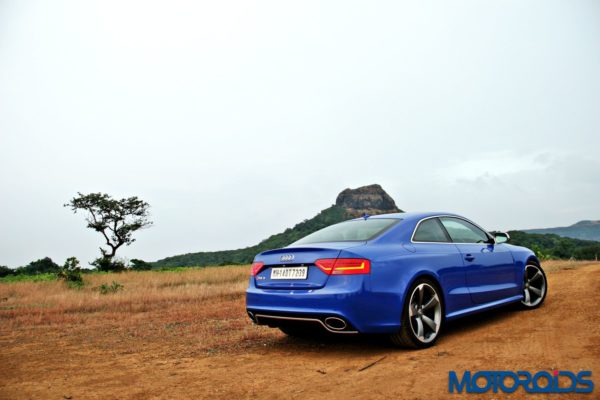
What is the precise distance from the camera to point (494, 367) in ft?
12.5

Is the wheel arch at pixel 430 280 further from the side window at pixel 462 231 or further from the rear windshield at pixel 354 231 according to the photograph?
the side window at pixel 462 231

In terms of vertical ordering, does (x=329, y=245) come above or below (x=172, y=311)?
above

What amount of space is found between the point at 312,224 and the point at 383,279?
74.5 metres

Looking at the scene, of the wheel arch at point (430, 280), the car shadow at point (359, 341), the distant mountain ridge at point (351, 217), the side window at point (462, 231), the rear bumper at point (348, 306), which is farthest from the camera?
the distant mountain ridge at point (351, 217)

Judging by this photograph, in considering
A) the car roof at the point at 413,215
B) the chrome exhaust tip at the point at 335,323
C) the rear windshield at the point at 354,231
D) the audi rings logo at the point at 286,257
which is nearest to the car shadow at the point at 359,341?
the chrome exhaust tip at the point at 335,323

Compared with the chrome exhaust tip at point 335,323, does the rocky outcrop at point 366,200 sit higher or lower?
higher

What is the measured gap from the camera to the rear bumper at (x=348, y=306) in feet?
14.0

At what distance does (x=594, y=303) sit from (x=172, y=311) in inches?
301

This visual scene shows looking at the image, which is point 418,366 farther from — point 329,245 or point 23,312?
point 23,312

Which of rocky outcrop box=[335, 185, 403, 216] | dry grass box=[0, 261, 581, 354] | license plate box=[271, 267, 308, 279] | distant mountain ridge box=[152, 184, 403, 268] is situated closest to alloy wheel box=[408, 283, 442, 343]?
license plate box=[271, 267, 308, 279]

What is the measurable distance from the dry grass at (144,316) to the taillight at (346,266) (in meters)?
2.04

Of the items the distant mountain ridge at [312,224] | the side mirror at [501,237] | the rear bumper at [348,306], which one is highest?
the distant mountain ridge at [312,224]

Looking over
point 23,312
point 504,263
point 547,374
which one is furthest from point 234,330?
point 23,312

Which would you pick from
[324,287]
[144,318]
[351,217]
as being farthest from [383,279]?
[351,217]
